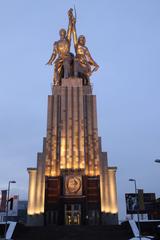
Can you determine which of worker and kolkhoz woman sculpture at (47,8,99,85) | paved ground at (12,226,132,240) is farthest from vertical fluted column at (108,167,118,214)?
worker and kolkhoz woman sculpture at (47,8,99,85)

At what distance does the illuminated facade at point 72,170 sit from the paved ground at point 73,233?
342 inches

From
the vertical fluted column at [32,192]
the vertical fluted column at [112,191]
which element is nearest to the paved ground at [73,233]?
the vertical fluted column at [32,192]

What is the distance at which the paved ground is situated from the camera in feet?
114

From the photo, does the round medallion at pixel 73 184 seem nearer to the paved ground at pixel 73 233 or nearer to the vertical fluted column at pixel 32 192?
the vertical fluted column at pixel 32 192

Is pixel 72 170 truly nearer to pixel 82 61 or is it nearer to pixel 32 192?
pixel 32 192

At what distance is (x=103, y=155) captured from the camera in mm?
53031

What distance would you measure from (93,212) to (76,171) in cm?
672

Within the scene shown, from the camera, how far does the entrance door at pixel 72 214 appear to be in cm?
4650

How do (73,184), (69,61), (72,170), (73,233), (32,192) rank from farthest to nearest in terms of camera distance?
(69,61) → (32,192) → (72,170) → (73,184) → (73,233)

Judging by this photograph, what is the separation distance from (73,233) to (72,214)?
10.6 metres

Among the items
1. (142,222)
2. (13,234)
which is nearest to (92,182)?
(142,222)

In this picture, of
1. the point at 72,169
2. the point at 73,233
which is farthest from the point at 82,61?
the point at 73,233

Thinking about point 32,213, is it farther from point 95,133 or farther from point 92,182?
point 95,133

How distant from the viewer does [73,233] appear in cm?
3622
